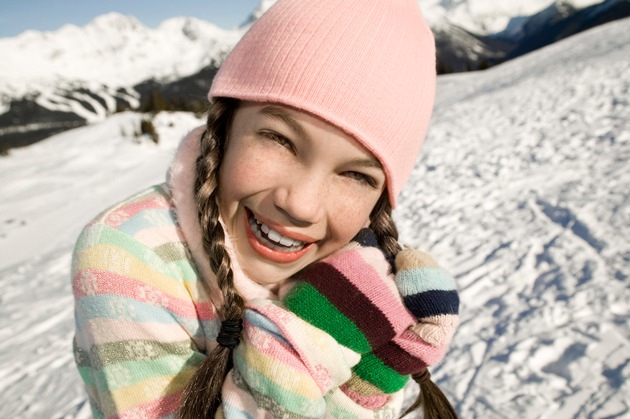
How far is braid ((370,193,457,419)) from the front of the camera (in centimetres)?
156

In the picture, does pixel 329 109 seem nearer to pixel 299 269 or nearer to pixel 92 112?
pixel 299 269

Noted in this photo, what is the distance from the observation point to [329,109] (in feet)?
3.98

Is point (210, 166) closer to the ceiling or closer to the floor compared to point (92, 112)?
closer to the ceiling

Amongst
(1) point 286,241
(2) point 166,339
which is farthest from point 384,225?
(2) point 166,339

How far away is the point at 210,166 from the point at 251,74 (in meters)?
0.31

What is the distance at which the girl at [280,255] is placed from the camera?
111 cm

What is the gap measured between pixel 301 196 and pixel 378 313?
39cm

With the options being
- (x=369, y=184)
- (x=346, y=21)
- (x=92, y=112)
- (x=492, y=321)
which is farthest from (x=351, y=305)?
(x=92, y=112)

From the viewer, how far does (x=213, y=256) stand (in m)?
1.21

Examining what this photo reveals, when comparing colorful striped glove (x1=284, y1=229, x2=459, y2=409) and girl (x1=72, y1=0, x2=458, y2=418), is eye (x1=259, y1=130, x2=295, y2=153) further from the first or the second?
colorful striped glove (x1=284, y1=229, x2=459, y2=409)

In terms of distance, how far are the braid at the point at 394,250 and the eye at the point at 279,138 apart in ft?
1.57

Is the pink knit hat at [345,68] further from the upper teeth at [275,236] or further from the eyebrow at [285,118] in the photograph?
the upper teeth at [275,236]

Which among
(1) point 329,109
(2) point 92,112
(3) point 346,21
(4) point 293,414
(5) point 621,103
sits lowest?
(2) point 92,112

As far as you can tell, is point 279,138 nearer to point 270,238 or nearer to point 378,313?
point 270,238
